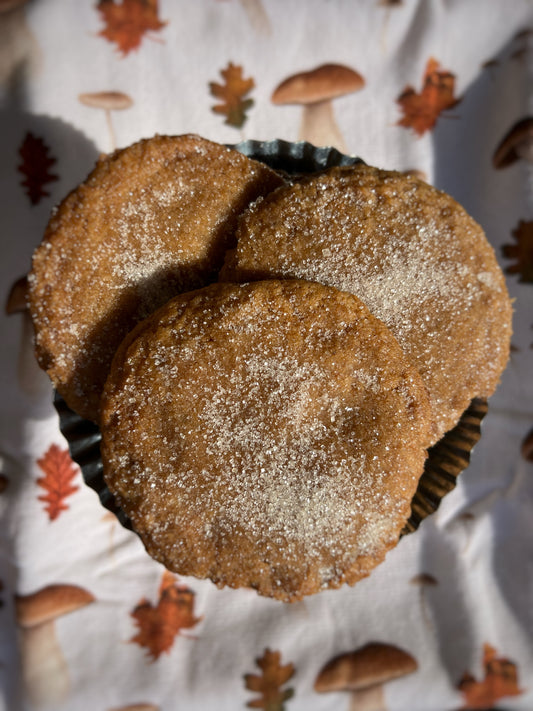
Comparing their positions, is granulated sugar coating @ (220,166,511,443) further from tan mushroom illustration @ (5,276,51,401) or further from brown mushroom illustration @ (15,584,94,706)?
brown mushroom illustration @ (15,584,94,706)

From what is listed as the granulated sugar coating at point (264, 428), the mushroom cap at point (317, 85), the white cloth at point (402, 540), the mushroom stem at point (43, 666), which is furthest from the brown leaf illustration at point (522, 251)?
the mushroom stem at point (43, 666)

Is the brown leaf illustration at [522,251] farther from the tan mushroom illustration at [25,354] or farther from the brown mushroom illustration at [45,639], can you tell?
the brown mushroom illustration at [45,639]

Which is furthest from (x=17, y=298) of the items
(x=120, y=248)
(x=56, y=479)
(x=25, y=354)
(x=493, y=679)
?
(x=493, y=679)

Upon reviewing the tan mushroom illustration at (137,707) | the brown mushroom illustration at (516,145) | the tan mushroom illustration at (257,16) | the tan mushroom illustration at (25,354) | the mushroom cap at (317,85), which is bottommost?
the tan mushroom illustration at (137,707)

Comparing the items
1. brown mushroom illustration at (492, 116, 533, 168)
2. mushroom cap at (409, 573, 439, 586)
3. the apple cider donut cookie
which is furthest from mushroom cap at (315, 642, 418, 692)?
brown mushroom illustration at (492, 116, 533, 168)

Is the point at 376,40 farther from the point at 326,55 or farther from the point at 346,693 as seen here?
the point at 346,693

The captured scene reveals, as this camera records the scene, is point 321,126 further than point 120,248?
Yes


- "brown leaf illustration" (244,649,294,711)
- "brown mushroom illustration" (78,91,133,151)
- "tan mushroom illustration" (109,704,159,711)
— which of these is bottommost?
"tan mushroom illustration" (109,704,159,711)

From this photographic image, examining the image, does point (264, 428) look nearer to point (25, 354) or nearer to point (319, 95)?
point (25, 354)
